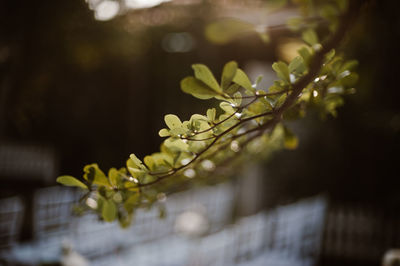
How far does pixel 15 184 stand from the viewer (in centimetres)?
668

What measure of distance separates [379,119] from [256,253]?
94.1 inches

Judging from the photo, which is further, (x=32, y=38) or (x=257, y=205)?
(x=257, y=205)

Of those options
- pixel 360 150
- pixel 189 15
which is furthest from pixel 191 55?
pixel 360 150

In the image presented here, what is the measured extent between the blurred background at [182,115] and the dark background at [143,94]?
2 centimetres

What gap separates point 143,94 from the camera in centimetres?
679

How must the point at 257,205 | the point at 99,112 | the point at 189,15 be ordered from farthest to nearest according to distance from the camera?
the point at 99,112
the point at 257,205
the point at 189,15

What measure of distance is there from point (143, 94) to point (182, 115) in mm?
987

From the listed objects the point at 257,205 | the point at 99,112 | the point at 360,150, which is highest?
the point at 99,112

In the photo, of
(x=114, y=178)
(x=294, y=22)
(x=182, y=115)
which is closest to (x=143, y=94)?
(x=182, y=115)

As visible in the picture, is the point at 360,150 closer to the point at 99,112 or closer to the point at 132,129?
the point at 132,129

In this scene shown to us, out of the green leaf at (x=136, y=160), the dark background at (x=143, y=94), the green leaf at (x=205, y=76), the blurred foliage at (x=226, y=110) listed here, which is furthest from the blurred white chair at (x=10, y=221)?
the green leaf at (x=205, y=76)

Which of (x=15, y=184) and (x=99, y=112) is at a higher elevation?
(x=99, y=112)

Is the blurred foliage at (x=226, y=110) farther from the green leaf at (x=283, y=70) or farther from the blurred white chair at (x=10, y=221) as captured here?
the blurred white chair at (x=10, y=221)

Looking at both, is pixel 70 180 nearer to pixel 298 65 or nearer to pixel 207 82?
pixel 207 82
